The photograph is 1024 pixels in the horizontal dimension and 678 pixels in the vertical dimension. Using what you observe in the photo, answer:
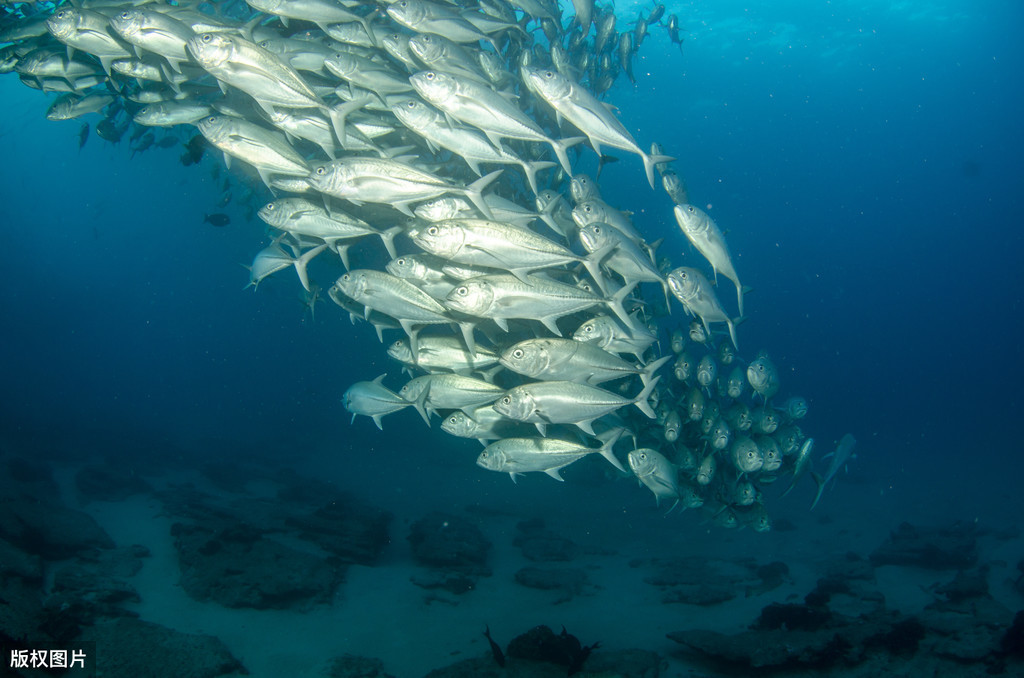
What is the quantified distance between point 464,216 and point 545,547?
30.1ft

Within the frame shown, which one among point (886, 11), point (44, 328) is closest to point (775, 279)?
point (886, 11)

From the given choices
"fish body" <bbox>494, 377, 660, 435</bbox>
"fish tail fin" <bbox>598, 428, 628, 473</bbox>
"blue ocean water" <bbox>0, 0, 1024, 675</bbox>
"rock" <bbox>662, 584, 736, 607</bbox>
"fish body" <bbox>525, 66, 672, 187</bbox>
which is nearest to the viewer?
"fish body" <bbox>494, 377, 660, 435</bbox>

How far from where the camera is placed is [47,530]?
8.73 m

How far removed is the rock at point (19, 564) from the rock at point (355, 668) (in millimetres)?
4763

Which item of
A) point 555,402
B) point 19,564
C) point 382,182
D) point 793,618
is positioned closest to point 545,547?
point 793,618

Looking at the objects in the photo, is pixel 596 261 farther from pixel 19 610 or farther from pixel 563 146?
pixel 19 610

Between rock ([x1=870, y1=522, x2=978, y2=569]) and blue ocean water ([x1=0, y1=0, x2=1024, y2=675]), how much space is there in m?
5.33

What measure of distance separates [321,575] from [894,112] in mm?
57856

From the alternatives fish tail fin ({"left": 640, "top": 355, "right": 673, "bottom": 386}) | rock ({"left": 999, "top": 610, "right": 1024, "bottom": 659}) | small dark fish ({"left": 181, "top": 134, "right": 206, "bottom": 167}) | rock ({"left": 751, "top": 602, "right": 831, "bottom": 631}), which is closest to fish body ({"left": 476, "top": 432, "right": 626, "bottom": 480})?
fish tail fin ({"left": 640, "top": 355, "right": 673, "bottom": 386})

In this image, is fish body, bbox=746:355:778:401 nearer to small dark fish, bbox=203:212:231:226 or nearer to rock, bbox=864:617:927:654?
rock, bbox=864:617:927:654

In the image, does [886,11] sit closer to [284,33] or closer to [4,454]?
[284,33]

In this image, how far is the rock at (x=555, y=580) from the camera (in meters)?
9.02

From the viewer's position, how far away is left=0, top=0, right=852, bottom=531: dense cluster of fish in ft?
14.9

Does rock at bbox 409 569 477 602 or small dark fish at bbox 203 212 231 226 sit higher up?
small dark fish at bbox 203 212 231 226
